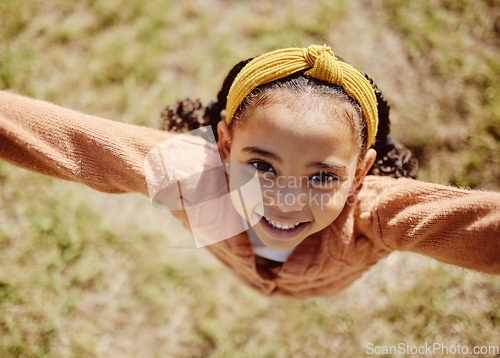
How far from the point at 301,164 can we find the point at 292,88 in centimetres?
→ 20

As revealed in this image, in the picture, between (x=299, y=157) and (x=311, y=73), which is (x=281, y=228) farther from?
(x=311, y=73)

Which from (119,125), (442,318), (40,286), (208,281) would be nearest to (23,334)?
(40,286)

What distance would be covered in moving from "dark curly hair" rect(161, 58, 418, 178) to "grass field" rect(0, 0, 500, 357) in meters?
0.82

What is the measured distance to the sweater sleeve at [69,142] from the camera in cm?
110

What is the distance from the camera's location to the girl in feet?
3.20

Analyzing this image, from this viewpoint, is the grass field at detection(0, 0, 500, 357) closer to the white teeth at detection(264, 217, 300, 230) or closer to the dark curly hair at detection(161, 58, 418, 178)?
the dark curly hair at detection(161, 58, 418, 178)

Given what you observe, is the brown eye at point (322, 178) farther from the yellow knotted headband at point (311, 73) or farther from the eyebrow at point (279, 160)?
the yellow knotted headband at point (311, 73)

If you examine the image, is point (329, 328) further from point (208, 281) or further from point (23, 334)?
point (23, 334)

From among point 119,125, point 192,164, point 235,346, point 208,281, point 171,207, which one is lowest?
point 235,346

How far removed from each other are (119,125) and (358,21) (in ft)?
5.82

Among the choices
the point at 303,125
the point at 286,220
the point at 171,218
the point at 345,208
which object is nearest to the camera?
the point at 303,125

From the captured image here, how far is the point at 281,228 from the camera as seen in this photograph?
115cm

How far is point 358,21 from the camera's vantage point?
2.40m

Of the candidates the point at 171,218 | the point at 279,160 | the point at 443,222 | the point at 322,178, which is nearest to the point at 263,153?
the point at 279,160
